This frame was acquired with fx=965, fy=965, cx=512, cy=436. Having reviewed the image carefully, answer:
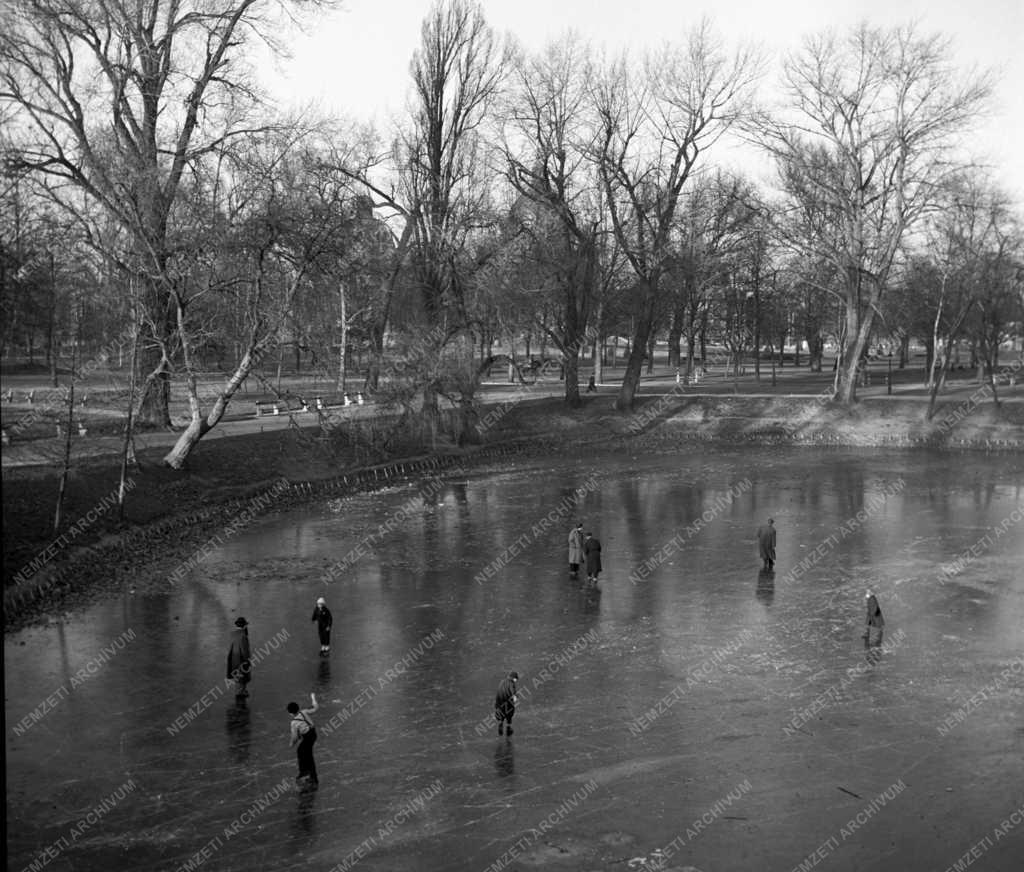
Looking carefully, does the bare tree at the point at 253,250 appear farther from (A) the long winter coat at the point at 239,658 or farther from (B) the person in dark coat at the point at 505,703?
(B) the person in dark coat at the point at 505,703

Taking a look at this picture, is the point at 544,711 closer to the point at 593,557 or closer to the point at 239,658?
the point at 239,658

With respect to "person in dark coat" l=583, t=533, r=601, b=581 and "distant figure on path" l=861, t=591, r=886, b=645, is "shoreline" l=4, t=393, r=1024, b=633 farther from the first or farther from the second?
"distant figure on path" l=861, t=591, r=886, b=645

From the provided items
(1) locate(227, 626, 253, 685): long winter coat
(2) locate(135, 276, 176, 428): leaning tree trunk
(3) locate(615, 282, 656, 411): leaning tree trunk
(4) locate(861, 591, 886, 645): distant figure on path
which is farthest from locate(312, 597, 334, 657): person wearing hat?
(3) locate(615, 282, 656, 411): leaning tree trunk

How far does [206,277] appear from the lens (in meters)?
35.2

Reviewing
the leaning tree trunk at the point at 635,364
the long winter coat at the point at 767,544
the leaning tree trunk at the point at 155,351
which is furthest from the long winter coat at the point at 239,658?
the leaning tree trunk at the point at 635,364

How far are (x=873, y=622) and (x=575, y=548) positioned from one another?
7691 mm

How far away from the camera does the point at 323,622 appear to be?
59.0 ft

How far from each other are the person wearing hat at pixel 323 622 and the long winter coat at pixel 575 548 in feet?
24.9

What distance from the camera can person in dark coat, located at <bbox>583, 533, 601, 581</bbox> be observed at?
2297cm

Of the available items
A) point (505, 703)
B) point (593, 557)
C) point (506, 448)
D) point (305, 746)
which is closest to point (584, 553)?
point (593, 557)

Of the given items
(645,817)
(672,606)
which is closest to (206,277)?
(672,606)

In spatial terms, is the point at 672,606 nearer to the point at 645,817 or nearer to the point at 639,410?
the point at 645,817

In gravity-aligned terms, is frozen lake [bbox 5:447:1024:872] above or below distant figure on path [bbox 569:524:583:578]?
below

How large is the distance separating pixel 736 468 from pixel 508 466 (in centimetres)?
1013
